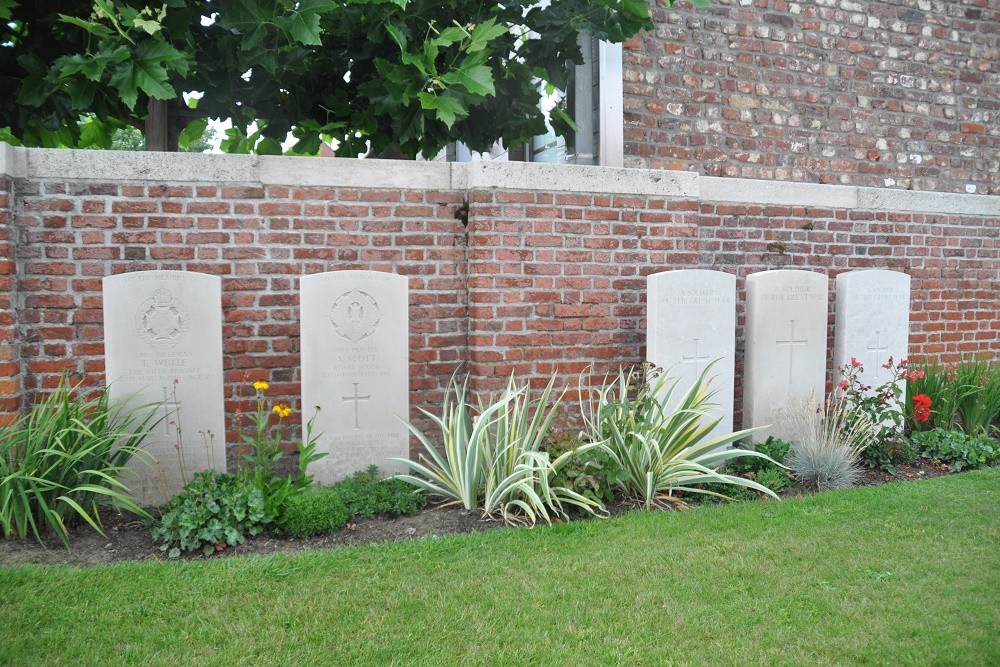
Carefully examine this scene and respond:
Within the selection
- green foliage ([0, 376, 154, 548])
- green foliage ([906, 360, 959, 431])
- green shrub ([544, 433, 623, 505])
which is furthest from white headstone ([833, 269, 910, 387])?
green foliage ([0, 376, 154, 548])

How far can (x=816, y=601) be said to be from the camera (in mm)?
3307

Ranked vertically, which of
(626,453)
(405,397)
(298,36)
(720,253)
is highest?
(298,36)

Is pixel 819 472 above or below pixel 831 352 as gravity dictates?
below

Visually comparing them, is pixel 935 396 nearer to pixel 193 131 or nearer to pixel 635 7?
pixel 635 7

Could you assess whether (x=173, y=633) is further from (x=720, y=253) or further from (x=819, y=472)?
(x=720, y=253)

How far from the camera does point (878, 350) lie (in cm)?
628

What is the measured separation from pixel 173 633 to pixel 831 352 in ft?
18.7

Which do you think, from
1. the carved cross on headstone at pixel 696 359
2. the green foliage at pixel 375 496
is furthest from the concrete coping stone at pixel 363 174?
the green foliage at pixel 375 496

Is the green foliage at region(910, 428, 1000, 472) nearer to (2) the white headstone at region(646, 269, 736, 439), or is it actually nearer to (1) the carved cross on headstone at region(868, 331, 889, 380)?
(1) the carved cross on headstone at region(868, 331, 889, 380)

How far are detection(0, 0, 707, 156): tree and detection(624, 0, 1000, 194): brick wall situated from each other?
3.60 ft

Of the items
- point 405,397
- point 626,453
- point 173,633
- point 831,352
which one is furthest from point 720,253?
point 173,633

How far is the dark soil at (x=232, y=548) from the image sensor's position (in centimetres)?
383

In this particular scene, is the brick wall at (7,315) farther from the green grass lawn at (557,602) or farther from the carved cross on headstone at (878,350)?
the carved cross on headstone at (878,350)

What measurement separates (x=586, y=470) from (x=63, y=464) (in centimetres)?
286
